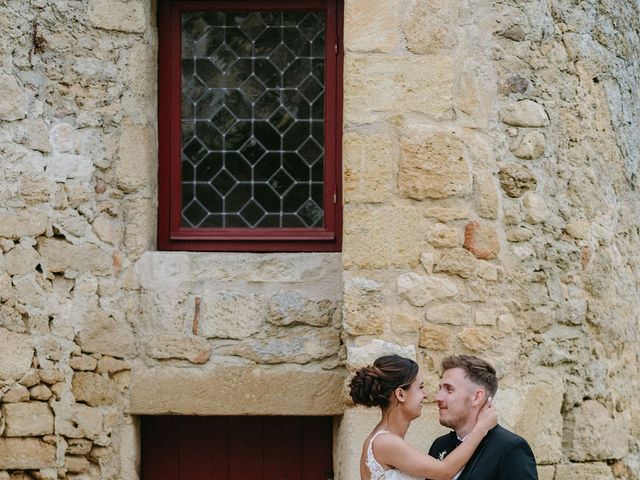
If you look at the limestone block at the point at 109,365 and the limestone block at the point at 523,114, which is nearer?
the limestone block at the point at 523,114

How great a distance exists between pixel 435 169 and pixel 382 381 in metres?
1.10

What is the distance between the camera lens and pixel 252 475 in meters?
5.62

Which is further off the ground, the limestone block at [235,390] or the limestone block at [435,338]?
the limestone block at [435,338]

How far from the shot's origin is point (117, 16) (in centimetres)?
536

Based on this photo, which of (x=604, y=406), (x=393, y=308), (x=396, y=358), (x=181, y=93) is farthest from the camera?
(x=181, y=93)

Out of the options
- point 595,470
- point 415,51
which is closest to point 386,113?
point 415,51

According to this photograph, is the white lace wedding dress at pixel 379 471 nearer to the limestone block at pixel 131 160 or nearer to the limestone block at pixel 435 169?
the limestone block at pixel 435 169

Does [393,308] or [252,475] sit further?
[252,475]

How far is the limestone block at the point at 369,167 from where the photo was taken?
4.98 metres

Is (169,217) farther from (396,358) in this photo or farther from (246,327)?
(396,358)

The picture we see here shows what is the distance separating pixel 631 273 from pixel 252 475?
2212mm

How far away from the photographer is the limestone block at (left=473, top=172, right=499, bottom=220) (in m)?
4.99

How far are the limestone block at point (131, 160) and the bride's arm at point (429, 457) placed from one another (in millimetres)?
1864

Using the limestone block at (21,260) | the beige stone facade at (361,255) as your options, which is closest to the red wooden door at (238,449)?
the beige stone facade at (361,255)
